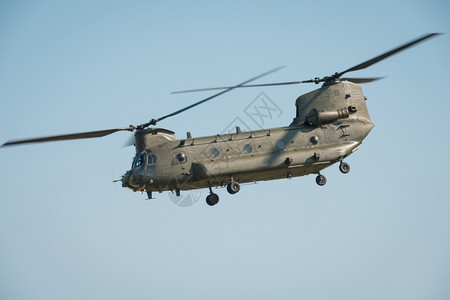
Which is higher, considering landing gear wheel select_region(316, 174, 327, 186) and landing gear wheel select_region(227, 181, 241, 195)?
landing gear wheel select_region(227, 181, 241, 195)

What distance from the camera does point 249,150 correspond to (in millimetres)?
33125

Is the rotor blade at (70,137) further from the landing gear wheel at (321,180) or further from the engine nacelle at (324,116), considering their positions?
the landing gear wheel at (321,180)

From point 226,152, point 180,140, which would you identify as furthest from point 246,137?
point 180,140

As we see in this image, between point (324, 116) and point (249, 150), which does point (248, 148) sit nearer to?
point (249, 150)

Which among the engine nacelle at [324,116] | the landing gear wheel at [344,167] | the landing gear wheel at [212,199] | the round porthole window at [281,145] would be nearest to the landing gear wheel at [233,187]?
the landing gear wheel at [212,199]

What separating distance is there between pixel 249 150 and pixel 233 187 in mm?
2119

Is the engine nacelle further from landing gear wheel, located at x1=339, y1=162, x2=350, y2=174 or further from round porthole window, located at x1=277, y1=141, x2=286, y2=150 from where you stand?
landing gear wheel, located at x1=339, y1=162, x2=350, y2=174

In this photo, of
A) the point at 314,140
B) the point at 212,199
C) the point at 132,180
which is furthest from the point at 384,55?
the point at 132,180

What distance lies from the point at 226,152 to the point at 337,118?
668cm

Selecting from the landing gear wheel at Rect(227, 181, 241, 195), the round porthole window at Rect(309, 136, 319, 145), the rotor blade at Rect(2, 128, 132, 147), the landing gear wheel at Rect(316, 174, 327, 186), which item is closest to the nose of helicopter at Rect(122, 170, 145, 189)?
Result: the rotor blade at Rect(2, 128, 132, 147)

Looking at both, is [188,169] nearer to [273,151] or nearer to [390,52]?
[273,151]

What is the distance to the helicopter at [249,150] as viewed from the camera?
107ft

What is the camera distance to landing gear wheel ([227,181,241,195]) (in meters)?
32.8

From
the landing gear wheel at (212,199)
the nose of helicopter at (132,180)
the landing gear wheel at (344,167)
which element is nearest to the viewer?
the nose of helicopter at (132,180)
